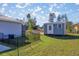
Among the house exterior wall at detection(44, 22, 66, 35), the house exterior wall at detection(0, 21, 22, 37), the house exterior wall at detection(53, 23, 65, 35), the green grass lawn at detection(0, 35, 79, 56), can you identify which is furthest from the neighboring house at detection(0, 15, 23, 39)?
the house exterior wall at detection(53, 23, 65, 35)

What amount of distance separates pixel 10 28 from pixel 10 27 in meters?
0.04

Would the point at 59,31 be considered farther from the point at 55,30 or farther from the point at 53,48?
the point at 53,48

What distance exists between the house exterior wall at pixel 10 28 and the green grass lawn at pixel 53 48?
0.39m

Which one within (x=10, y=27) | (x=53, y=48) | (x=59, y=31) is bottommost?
(x=53, y=48)

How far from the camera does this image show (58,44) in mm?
10656

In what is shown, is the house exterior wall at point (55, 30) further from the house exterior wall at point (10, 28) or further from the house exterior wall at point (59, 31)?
the house exterior wall at point (10, 28)

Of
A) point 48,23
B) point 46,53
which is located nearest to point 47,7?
point 48,23

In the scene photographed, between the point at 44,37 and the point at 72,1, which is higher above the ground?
the point at 72,1

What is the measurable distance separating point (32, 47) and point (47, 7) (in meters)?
1.02

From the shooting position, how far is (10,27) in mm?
10680

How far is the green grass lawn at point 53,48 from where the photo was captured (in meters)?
10.6

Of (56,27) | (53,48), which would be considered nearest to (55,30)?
(56,27)

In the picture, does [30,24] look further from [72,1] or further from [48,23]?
[72,1]

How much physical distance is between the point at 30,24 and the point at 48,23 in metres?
0.43
